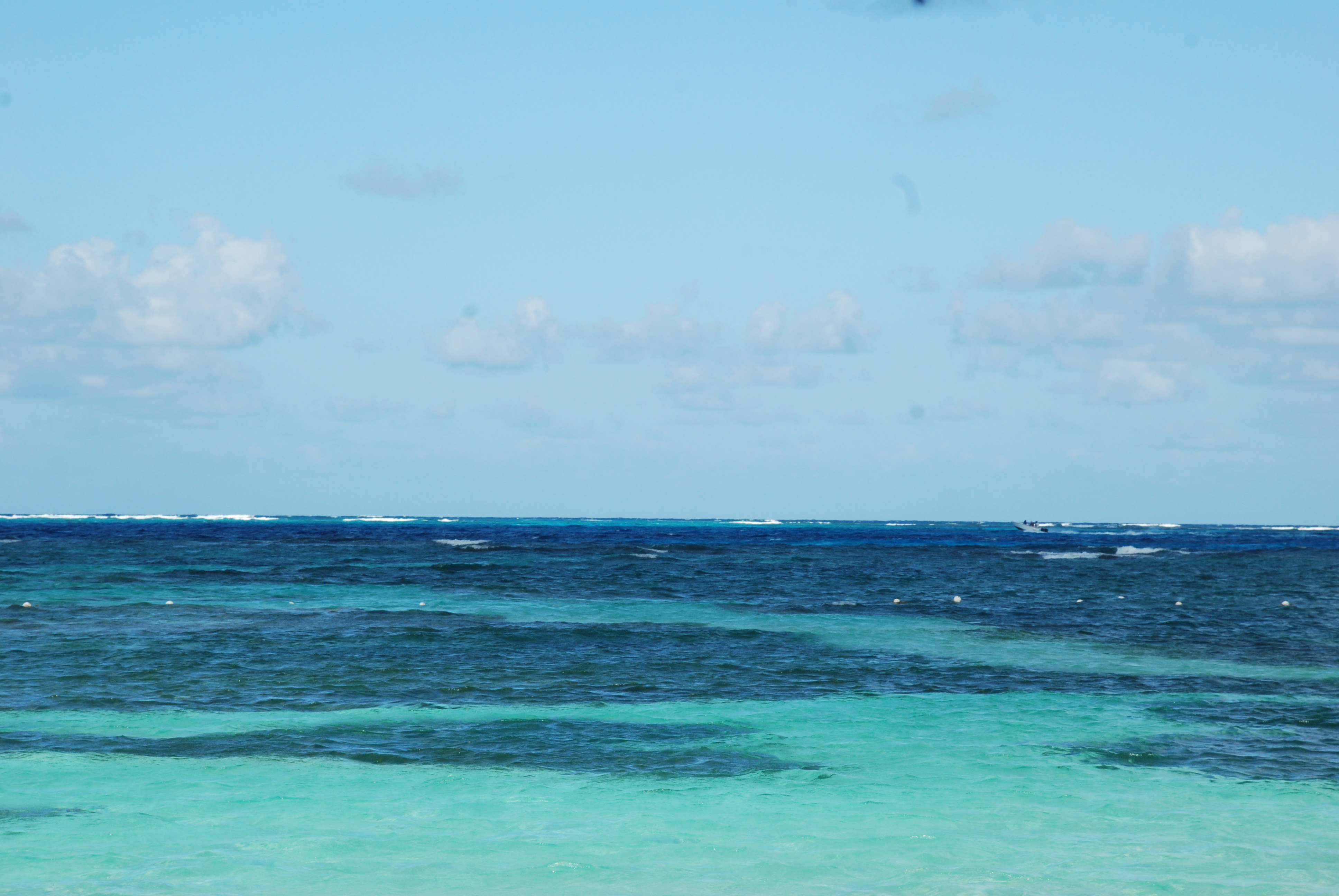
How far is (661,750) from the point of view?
18.8 metres

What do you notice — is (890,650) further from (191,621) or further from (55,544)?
(55,544)

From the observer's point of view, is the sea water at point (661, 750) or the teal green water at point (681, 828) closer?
the teal green water at point (681, 828)

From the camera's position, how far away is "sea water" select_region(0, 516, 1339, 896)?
12.9m

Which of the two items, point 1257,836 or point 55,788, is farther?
point 55,788

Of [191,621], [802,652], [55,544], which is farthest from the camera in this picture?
[55,544]

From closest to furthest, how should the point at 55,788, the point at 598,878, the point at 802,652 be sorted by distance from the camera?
the point at 598,878
the point at 55,788
the point at 802,652

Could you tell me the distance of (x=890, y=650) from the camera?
107 feet

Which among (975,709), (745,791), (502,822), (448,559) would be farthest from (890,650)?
(448,559)

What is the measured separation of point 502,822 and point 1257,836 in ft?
29.2

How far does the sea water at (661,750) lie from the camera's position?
509 inches

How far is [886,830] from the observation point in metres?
14.4

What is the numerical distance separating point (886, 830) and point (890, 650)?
731 inches

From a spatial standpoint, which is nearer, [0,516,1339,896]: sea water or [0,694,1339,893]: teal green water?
[0,694,1339,893]: teal green water

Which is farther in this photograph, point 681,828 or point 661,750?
point 661,750
